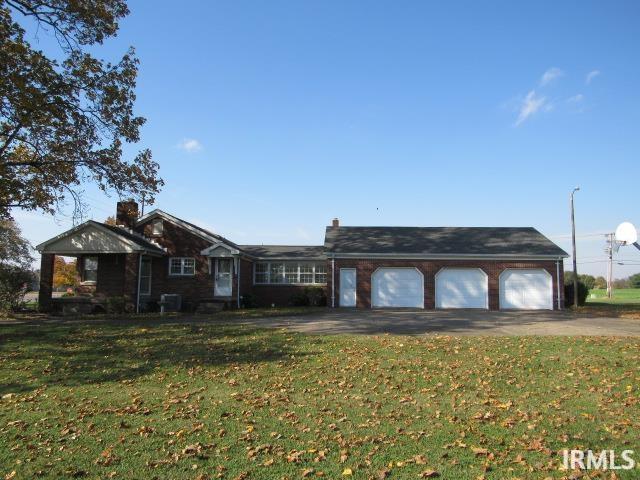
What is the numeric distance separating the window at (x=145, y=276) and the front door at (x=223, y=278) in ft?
12.3

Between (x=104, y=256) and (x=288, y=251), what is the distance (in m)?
11.1

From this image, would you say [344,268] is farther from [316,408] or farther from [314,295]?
[316,408]

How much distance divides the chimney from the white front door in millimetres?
11918

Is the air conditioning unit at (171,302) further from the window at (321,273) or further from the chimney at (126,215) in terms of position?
the window at (321,273)

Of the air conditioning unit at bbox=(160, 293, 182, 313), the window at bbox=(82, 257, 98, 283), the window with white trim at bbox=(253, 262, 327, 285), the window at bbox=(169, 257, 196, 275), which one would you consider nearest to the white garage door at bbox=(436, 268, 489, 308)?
the window with white trim at bbox=(253, 262, 327, 285)

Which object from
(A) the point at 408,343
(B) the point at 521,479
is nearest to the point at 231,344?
(A) the point at 408,343

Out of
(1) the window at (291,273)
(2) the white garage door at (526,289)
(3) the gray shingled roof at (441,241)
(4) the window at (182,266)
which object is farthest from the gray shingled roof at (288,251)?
(2) the white garage door at (526,289)

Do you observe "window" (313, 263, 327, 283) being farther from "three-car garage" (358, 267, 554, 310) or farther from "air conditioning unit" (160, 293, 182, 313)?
"air conditioning unit" (160, 293, 182, 313)

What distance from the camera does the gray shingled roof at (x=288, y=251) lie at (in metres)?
31.0

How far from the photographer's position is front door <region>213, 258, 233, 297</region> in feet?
91.1

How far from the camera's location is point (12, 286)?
23141mm

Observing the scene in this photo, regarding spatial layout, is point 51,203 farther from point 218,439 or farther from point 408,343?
point 218,439

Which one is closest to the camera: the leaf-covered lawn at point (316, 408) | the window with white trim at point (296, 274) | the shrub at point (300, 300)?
the leaf-covered lawn at point (316, 408)

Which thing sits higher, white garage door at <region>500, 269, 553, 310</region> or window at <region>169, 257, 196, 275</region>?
window at <region>169, 257, 196, 275</region>
